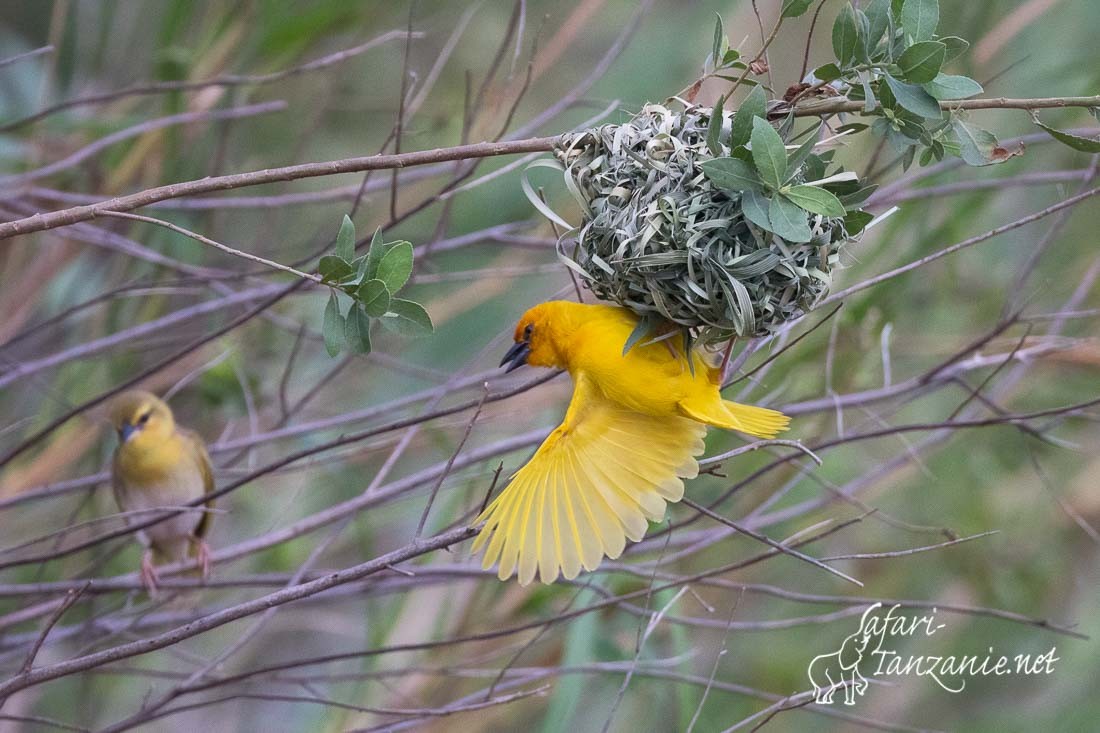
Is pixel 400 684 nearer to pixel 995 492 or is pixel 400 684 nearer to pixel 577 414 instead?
pixel 577 414

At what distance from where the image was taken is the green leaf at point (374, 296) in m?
1.80

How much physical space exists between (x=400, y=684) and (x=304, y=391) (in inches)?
61.5

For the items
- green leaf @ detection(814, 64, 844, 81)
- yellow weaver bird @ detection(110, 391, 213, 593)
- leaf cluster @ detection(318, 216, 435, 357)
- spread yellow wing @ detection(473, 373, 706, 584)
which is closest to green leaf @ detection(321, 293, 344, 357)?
leaf cluster @ detection(318, 216, 435, 357)

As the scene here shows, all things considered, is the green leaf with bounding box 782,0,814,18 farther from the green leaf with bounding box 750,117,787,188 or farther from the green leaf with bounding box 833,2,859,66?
the green leaf with bounding box 750,117,787,188

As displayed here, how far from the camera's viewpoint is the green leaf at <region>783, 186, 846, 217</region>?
5.88 ft

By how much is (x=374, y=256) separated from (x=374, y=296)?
0.24 feet

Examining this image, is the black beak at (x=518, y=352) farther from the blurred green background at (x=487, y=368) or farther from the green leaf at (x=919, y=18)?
the green leaf at (x=919, y=18)

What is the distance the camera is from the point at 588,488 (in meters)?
2.36

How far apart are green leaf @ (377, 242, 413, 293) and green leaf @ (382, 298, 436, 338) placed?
2.9 inches

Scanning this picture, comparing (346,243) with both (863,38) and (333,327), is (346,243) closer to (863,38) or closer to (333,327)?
(333,327)

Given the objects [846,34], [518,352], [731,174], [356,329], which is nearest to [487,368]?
[518,352]

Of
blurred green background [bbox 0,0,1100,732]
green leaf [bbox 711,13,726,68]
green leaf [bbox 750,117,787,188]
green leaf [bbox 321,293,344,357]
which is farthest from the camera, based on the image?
blurred green background [bbox 0,0,1100,732]

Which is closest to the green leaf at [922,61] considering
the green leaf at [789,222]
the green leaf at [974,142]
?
the green leaf at [974,142]

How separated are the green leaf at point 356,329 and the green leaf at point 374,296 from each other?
35mm
